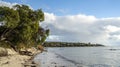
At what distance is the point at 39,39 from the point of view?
80.6m

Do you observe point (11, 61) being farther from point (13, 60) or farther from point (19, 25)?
point (19, 25)

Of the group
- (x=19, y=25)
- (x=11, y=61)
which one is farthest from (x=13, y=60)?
(x=19, y=25)

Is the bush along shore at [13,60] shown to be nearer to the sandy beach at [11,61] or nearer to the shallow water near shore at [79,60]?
the sandy beach at [11,61]

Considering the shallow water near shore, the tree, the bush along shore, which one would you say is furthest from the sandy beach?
the tree

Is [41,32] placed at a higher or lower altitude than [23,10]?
lower

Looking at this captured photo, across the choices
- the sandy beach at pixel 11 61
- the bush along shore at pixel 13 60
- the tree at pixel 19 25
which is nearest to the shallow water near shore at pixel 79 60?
the bush along shore at pixel 13 60

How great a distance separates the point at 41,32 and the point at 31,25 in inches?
599

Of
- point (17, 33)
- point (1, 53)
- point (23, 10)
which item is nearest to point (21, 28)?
point (17, 33)

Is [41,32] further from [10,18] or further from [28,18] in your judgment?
[10,18]

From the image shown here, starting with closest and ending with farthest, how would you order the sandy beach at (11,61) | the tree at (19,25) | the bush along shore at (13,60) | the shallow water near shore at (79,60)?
the sandy beach at (11,61)
the bush along shore at (13,60)
the shallow water near shore at (79,60)
the tree at (19,25)

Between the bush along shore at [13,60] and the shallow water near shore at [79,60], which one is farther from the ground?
the bush along shore at [13,60]

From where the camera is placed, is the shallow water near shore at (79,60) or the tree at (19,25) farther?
the tree at (19,25)

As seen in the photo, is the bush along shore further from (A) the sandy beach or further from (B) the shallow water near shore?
(B) the shallow water near shore

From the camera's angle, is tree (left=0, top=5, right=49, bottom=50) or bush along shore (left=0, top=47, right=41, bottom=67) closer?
bush along shore (left=0, top=47, right=41, bottom=67)
